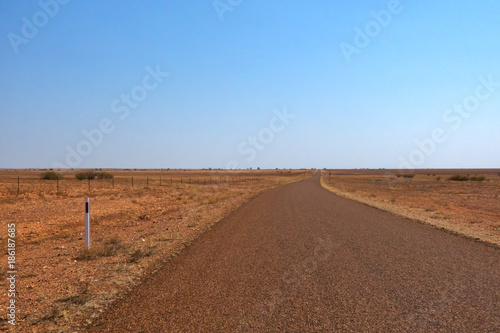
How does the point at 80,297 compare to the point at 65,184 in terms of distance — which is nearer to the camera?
the point at 80,297

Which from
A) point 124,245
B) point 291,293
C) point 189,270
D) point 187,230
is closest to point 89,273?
point 189,270

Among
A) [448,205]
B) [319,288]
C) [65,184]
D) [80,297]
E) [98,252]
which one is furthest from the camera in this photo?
[65,184]

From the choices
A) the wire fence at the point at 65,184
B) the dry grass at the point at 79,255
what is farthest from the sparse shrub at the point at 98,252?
the wire fence at the point at 65,184

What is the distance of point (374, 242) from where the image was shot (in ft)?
33.2

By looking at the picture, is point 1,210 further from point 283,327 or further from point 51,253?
point 283,327

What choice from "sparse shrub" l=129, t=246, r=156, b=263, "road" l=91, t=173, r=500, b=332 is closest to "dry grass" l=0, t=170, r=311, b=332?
"sparse shrub" l=129, t=246, r=156, b=263

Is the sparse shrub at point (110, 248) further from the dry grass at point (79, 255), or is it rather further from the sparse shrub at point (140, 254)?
the sparse shrub at point (140, 254)

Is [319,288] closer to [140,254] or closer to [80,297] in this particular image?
[80,297]

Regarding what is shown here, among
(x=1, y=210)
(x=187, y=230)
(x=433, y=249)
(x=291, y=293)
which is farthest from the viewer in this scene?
(x=1, y=210)

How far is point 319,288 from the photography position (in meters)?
5.89

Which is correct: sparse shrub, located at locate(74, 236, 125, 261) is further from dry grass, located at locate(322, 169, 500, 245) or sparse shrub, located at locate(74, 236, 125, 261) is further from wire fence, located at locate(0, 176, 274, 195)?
wire fence, located at locate(0, 176, 274, 195)

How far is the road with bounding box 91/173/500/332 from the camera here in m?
4.50

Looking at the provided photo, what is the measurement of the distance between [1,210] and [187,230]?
36.2ft

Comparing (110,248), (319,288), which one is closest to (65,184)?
(110,248)
